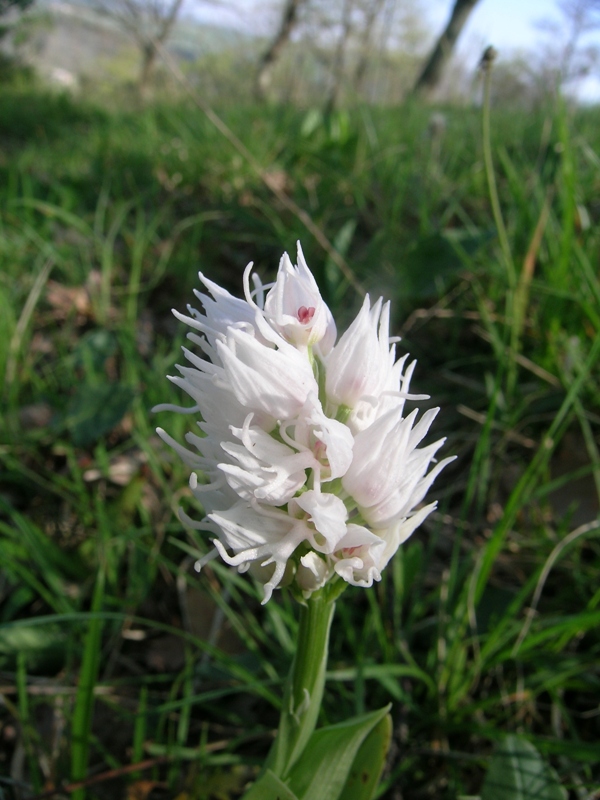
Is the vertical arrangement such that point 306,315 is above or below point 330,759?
above

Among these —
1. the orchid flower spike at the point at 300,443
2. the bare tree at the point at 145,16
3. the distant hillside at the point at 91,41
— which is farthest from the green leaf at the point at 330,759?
the bare tree at the point at 145,16

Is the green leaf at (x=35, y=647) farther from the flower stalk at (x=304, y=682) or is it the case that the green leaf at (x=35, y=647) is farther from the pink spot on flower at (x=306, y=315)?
the pink spot on flower at (x=306, y=315)

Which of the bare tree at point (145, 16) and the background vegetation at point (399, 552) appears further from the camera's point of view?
the bare tree at point (145, 16)

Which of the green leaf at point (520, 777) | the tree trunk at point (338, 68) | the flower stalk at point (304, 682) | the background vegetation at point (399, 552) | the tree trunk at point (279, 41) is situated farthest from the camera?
the tree trunk at point (279, 41)

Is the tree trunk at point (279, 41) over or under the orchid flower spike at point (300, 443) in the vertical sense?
over

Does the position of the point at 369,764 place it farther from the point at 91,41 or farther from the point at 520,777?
the point at 91,41

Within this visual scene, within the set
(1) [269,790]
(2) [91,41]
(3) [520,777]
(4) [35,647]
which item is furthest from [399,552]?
(2) [91,41]

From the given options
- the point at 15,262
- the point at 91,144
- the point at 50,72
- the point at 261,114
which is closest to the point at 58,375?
the point at 15,262
